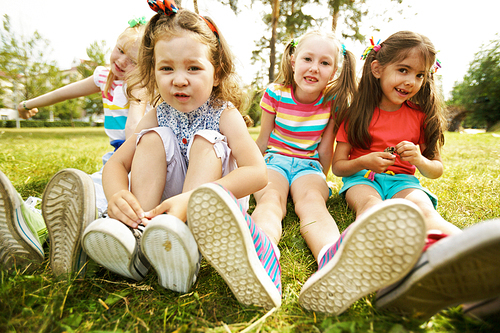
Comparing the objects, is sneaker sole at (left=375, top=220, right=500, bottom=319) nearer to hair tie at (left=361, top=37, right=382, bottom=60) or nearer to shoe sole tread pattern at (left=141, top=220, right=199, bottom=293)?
shoe sole tread pattern at (left=141, top=220, right=199, bottom=293)

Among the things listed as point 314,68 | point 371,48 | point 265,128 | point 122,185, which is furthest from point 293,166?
point 122,185

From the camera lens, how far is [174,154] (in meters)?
1.49

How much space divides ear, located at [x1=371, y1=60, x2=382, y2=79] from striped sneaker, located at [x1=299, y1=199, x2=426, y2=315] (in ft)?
5.05

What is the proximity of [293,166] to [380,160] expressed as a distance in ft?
2.17

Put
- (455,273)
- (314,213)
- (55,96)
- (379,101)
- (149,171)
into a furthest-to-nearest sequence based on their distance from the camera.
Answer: (55,96) < (379,101) < (314,213) < (149,171) < (455,273)

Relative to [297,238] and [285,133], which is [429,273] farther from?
[285,133]

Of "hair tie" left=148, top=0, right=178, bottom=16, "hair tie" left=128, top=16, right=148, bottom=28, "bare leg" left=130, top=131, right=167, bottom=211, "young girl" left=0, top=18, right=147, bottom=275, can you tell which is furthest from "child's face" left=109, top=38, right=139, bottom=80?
"young girl" left=0, top=18, right=147, bottom=275

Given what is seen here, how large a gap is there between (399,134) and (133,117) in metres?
2.00

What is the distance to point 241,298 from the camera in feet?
3.37

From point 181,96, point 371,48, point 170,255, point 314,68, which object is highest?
point 371,48

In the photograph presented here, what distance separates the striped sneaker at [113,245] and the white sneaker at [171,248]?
0.23ft

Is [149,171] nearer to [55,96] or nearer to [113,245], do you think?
[113,245]

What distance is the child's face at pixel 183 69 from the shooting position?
141cm

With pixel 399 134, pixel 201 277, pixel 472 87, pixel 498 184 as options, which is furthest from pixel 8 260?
pixel 472 87
